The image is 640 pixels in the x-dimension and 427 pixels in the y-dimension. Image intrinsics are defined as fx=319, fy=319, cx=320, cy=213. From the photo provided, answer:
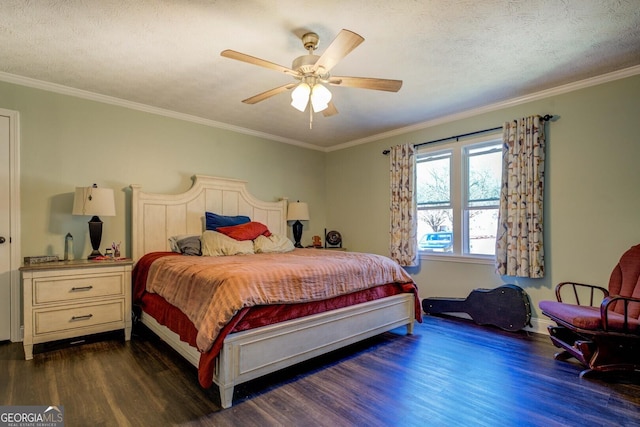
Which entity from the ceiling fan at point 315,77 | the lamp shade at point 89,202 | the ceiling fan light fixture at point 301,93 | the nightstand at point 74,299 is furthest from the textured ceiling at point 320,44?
the nightstand at point 74,299

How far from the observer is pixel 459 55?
103 inches

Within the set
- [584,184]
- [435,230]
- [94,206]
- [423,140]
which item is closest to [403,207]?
[435,230]

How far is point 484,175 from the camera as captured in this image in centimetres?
385

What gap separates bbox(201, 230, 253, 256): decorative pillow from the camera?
3398 millimetres

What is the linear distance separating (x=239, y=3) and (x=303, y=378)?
2.58m

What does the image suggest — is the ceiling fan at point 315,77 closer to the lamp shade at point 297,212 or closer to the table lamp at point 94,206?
the table lamp at point 94,206

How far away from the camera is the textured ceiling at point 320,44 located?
6.71 ft

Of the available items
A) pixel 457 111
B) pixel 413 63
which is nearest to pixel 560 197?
pixel 457 111

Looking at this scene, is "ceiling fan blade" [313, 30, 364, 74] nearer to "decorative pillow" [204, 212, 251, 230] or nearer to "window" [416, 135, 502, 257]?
"decorative pillow" [204, 212, 251, 230]

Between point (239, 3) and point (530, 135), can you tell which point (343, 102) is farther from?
point (530, 135)

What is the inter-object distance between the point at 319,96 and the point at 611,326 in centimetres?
269

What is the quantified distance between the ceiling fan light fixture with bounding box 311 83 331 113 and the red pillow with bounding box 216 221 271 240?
1.89 meters

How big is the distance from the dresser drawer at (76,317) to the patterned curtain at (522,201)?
3950 millimetres

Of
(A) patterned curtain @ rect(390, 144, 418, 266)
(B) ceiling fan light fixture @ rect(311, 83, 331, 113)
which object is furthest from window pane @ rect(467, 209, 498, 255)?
(B) ceiling fan light fixture @ rect(311, 83, 331, 113)
